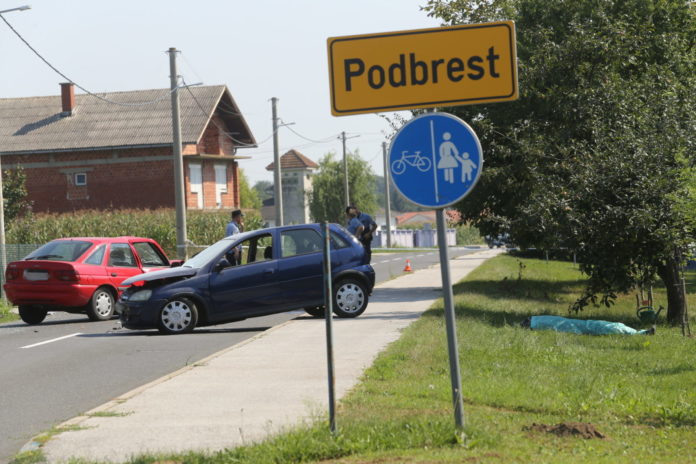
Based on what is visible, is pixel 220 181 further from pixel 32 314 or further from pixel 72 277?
pixel 72 277

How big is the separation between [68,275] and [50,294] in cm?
47

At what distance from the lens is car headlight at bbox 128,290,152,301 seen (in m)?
15.8

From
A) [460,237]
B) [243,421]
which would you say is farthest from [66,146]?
[460,237]

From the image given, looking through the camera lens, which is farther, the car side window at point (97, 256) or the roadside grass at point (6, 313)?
the roadside grass at point (6, 313)

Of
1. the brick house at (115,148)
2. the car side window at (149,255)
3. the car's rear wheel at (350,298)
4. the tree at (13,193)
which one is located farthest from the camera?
the brick house at (115,148)

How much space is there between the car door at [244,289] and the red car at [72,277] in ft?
12.3

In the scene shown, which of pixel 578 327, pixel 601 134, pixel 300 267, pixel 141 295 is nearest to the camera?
pixel 141 295

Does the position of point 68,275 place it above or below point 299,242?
below

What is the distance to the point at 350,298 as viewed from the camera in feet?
56.6

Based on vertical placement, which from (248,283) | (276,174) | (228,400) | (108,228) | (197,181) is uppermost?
(197,181)

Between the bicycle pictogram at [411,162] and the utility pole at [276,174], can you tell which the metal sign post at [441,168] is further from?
the utility pole at [276,174]

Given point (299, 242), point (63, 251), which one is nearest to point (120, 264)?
point (63, 251)

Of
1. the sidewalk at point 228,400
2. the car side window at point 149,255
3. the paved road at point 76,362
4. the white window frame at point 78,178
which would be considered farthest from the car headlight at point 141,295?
the white window frame at point 78,178

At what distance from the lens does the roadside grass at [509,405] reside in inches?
256
